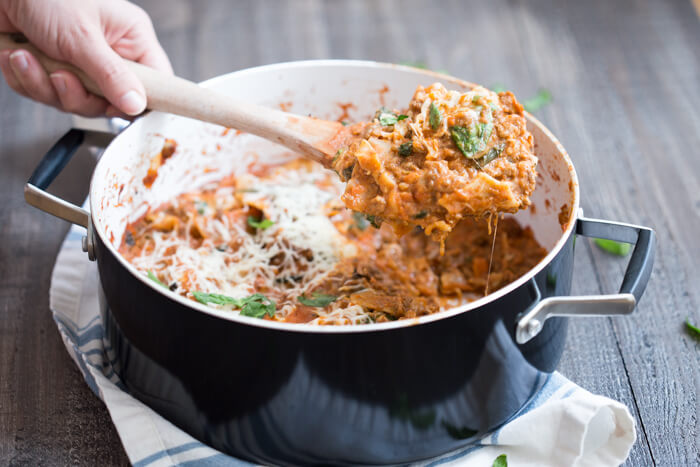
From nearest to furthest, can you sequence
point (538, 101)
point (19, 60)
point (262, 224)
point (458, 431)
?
point (458, 431) < point (19, 60) < point (262, 224) < point (538, 101)

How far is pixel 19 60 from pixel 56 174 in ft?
1.33

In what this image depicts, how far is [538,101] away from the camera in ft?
10.7

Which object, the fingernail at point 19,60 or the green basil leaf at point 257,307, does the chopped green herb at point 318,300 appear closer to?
the green basil leaf at point 257,307

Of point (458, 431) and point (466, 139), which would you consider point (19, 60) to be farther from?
point (458, 431)

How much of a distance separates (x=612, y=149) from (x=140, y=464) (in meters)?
2.20

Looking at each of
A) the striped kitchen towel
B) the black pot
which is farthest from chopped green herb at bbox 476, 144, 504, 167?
the striped kitchen towel

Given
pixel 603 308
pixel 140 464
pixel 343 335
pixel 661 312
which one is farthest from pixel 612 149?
pixel 140 464

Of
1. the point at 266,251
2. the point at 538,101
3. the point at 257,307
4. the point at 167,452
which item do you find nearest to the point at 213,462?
the point at 167,452

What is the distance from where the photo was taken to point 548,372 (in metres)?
1.99

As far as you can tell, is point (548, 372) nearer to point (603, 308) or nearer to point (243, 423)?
point (603, 308)

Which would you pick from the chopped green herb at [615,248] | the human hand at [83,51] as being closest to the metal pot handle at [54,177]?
the human hand at [83,51]

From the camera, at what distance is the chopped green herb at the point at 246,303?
2.02 metres

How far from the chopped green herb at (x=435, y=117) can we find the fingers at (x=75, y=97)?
1.10 meters

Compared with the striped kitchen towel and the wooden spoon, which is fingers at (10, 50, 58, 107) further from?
the striped kitchen towel
